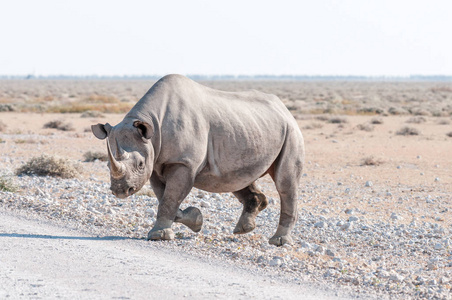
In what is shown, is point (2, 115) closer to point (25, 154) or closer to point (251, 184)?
point (25, 154)

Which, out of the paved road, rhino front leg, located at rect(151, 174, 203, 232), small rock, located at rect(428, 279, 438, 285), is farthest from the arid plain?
the paved road

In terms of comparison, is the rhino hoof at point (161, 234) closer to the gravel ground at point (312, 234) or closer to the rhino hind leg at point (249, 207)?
the gravel ground at point (312, 234)

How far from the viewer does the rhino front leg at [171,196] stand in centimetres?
805

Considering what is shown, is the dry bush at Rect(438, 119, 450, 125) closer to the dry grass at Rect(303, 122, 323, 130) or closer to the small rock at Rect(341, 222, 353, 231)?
the dry grass at Rect(303, 122, 323, 130)

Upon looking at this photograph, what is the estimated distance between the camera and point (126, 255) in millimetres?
7473

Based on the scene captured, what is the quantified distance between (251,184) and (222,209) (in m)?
1.96

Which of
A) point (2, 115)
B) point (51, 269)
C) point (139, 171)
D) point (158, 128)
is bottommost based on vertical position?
point (2, 115)

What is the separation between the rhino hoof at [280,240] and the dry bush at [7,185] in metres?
5.78

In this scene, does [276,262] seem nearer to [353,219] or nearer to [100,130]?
[100,130]

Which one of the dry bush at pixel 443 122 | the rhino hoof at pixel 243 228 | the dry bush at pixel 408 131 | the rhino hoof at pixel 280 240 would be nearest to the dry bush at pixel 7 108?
the dry bush at pixel 408 131

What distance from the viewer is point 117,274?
260 inches

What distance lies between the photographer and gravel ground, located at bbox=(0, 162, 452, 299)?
7020 mm

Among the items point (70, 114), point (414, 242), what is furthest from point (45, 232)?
point (70, 114)

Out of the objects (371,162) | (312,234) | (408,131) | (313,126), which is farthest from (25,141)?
(312,234)
